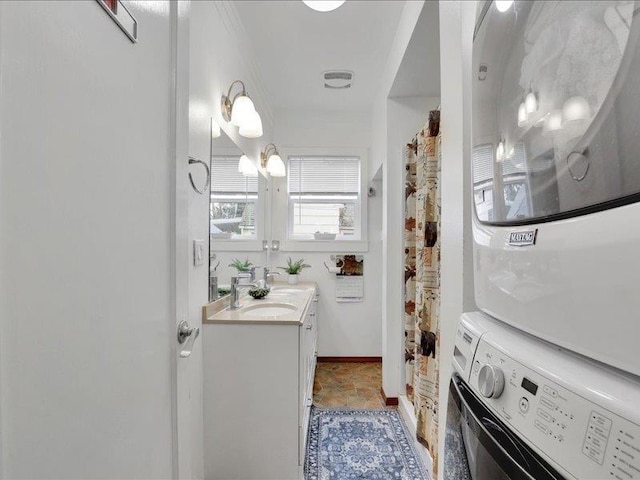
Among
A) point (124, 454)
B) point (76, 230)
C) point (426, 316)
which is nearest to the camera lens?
point (76, 230)

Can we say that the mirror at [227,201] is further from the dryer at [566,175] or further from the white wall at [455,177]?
the dryer at [566,175]

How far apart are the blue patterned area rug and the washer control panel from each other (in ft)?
5.23

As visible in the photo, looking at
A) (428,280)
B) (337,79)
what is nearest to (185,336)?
(428,280)

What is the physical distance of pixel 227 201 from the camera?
7.22 feet

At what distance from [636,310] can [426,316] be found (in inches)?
54.9

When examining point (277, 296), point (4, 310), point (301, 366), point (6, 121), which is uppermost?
point (6, 121)

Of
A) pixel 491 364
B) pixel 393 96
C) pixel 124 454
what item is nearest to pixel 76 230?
pixel 124 454

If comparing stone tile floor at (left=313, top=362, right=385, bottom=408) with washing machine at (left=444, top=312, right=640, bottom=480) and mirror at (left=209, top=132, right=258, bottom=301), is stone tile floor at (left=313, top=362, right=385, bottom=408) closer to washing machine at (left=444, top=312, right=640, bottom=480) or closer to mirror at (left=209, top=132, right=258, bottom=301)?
mirror at (left=209, top=132, right=258, bottom=301)

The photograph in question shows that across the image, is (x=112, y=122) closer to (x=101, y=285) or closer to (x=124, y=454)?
(x=101, y=285)

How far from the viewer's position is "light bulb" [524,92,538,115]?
1.63 ft

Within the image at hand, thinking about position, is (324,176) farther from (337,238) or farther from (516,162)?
(516,162)

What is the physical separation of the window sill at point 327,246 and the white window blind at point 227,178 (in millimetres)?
1014

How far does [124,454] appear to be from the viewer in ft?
2.15

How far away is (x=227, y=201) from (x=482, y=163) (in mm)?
1816
